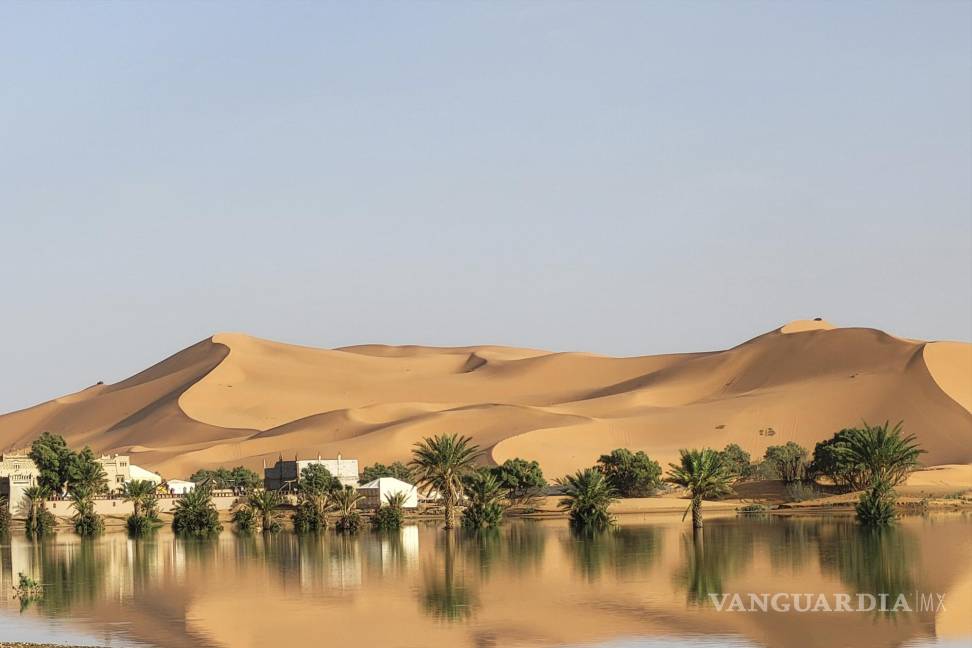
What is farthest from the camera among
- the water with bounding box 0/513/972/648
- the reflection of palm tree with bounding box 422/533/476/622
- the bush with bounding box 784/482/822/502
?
the bush with bounding box 784/482/822/502

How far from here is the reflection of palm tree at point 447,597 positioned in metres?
30.5

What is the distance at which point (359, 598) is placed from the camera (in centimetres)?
3369

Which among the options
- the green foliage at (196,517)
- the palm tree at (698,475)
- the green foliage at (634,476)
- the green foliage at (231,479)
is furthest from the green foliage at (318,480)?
the palm tree at (698,475)

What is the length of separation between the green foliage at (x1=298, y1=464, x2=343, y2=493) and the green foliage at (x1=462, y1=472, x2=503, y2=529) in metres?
7.80

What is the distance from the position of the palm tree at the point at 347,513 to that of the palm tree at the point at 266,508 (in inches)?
107

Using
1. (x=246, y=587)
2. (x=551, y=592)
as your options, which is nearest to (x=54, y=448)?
(x=246, y=587)

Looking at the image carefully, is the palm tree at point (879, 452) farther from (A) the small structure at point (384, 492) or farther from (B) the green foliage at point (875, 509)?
(A) the small structure at point (384, 492)

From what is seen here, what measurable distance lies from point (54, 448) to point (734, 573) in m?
45.5

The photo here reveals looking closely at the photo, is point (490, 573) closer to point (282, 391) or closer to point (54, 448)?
point (54, 448)

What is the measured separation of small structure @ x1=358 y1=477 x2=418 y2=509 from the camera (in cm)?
7362

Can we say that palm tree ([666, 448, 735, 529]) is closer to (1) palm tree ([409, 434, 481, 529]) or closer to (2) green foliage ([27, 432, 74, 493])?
(1) palm tree ([409, 434, 481, 529])

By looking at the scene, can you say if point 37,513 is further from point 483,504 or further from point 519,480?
point 519,480

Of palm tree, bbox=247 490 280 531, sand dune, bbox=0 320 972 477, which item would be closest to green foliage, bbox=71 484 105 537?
palm tree, bbox=247 490 280 531

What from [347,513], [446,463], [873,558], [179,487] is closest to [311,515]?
[347,513]
